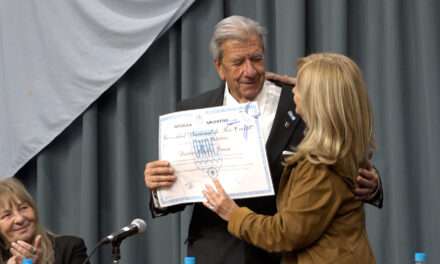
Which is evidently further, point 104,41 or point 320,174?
point 104,41

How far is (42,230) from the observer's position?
345 centimetres

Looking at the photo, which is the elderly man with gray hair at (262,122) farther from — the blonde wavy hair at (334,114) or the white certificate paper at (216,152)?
the blonde wavy hair at (334,114)

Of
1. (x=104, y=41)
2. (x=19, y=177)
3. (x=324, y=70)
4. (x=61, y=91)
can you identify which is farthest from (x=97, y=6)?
(x=324, y=70)

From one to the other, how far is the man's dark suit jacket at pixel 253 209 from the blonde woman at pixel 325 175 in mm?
393

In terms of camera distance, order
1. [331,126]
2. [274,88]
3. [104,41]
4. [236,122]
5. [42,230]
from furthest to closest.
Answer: [104,41] → [42,230] → [274,88] → [236,122] → [331,126]

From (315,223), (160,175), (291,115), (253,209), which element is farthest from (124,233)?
(291,115)

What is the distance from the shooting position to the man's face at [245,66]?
9.99 feet

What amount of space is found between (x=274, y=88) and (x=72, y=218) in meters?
2.13

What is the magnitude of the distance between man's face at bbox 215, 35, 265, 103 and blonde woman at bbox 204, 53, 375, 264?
0.54m

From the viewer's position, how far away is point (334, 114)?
2416mm

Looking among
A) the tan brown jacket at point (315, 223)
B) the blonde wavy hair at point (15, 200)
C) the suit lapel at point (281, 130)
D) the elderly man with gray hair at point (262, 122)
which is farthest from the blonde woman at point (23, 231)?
the tan brown jacket at point (315, 223)

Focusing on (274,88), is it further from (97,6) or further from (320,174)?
(97,6)

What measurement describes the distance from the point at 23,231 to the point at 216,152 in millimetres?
1050

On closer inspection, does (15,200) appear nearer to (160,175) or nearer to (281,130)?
(160,175)
